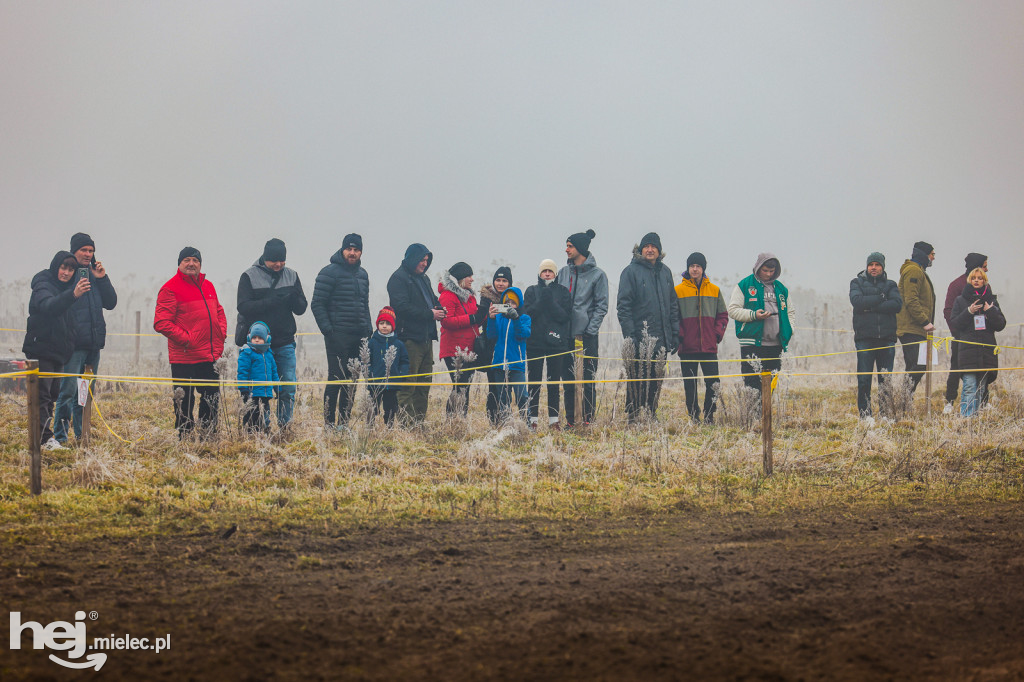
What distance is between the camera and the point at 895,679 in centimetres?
307

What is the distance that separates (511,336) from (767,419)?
3285mm

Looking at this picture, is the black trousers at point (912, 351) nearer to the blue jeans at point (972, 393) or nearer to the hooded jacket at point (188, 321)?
the blue jeans at point (972, 393)

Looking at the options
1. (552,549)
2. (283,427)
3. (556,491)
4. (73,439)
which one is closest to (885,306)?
(556,491)

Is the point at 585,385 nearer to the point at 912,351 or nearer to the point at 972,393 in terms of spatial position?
the point at 912,351

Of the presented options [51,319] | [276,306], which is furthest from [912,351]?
[51,319]

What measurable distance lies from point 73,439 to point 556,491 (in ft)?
16.6

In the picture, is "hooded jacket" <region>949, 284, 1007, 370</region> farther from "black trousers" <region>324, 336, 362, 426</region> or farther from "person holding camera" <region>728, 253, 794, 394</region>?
"black trousers" <region>324, 336, 362, 426</region>

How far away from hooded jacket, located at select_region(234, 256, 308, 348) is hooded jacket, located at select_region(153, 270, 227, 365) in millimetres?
276

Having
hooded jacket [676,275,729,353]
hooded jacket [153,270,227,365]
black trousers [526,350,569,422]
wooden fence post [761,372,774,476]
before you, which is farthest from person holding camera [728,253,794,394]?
hooded jacket [153,270,227,365]

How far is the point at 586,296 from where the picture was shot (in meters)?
9.48

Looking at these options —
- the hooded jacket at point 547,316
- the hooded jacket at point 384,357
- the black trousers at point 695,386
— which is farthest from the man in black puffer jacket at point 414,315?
the black trousers at point 695,386

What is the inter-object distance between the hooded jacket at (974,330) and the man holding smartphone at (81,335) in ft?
32.7

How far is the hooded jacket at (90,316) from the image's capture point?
7949 millimetres

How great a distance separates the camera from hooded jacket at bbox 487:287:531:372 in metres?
9.16
